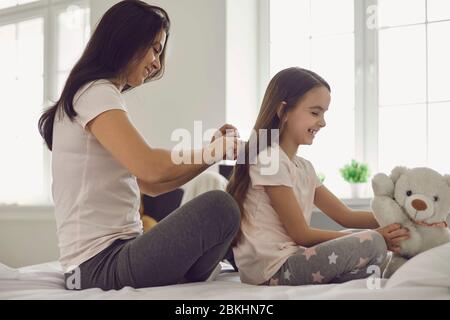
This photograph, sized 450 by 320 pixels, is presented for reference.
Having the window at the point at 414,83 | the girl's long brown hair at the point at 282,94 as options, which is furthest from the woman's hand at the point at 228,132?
the window at the point at 414,83

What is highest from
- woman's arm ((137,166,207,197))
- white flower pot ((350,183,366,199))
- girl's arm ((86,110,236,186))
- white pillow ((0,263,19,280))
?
girl's arm ((86,110,236,186))

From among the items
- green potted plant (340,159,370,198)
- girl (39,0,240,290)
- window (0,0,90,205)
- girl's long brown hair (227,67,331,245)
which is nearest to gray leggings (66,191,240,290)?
girl (39,0,240,290)

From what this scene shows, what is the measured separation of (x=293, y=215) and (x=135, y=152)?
0.38 m

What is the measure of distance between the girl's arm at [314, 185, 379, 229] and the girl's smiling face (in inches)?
8.3

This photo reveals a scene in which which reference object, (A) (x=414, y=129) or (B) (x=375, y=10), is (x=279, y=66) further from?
(A) (x=414, y=129)

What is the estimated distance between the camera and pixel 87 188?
1.20 meters

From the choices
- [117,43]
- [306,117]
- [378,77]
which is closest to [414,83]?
[378,77]

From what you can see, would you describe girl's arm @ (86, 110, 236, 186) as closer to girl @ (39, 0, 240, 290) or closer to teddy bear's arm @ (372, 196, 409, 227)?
girl @ (39, 0, 240, 290)

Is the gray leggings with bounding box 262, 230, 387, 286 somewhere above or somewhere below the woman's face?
below

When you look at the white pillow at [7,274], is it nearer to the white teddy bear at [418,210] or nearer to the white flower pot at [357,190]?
the white teddy bear at [418,210]

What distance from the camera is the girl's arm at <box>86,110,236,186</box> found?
3.71ft

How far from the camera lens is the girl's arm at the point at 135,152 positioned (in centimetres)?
113

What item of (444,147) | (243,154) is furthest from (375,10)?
(243,154)
